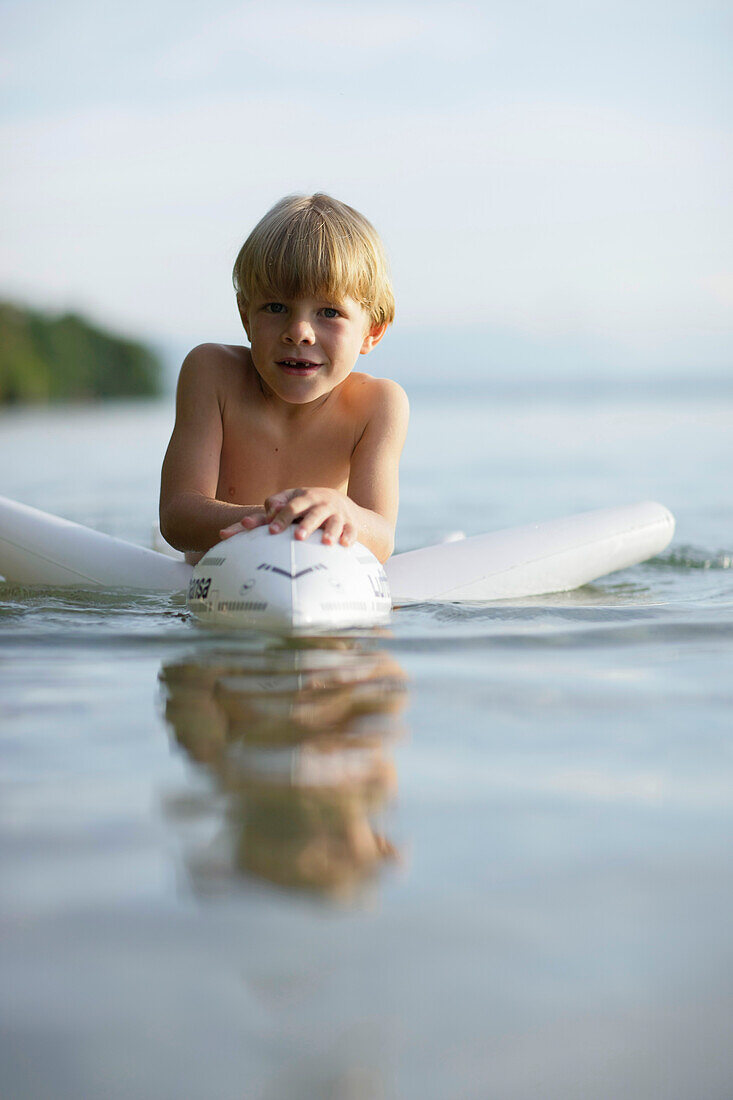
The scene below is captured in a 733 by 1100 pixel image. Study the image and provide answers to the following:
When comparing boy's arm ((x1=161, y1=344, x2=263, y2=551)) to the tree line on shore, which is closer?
boy's arm ((x1=161, y1=344, x2=263, y2=551))

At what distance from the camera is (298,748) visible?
1398mm

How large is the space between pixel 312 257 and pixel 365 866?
1.96 metres

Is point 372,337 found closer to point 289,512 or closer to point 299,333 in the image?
point 299,333

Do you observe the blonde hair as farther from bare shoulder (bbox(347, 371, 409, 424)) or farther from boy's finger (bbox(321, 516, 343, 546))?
boy's finger (bbox(321, 516, 343, 546))

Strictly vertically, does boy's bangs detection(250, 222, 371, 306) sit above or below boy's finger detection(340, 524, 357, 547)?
above

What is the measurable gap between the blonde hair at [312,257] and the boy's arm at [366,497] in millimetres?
251

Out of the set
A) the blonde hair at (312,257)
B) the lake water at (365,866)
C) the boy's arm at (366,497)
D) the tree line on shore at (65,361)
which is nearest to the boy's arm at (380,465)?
the boy's arm at (366,497)

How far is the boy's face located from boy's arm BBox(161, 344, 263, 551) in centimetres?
19

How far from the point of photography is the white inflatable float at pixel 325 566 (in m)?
2.24

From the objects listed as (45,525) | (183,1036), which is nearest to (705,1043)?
(183,1036)

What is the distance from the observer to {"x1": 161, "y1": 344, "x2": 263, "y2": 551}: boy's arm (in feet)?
8.96

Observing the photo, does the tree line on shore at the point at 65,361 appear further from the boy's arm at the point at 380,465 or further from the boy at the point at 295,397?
the boy's arm at the point at 380,465

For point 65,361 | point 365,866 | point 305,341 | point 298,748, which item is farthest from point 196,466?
point 65,361

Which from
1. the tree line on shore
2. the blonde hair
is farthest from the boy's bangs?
the tree line on shore
